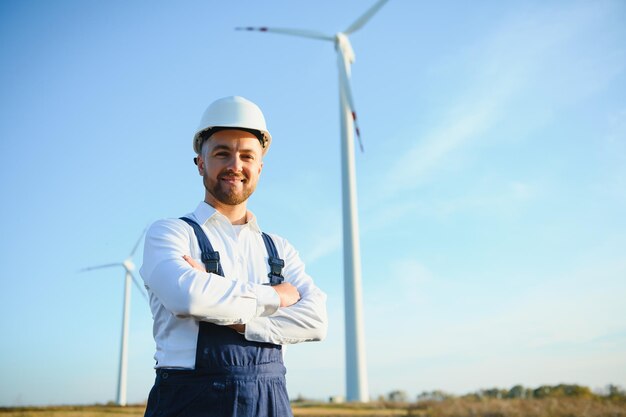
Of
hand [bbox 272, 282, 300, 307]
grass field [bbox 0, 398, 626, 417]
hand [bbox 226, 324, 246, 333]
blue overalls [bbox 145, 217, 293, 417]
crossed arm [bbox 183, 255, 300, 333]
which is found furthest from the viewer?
grass field [bbox 0, 398, 626, 417]

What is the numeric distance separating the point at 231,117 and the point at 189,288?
64.6 inches

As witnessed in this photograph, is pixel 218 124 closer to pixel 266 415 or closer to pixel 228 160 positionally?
pixel 228 160

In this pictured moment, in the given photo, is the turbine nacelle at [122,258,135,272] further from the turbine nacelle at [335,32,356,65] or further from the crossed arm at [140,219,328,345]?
the crossed arm at [140,219,328,345]

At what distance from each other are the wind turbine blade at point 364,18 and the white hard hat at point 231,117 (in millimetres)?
36791

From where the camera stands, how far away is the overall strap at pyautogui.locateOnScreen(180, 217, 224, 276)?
17.1 ft

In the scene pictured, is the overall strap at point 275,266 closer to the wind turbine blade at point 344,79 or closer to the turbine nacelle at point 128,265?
the wind turbine blade at point 344,79

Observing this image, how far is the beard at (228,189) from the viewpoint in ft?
18.1

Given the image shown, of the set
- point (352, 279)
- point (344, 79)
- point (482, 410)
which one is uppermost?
point (344, 79)

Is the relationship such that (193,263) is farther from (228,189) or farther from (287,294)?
(287,294)

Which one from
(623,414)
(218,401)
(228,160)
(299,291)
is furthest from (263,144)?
(623,414)

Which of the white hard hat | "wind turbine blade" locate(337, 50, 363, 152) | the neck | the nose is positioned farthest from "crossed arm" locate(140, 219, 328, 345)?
"wind turbine blade" locate(337, 50, 363, 152)

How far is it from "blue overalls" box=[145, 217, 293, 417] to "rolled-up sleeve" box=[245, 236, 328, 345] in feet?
0.42

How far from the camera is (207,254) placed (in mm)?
5254

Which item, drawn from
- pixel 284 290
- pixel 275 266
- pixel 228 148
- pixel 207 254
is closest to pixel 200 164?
pixel 228 148
